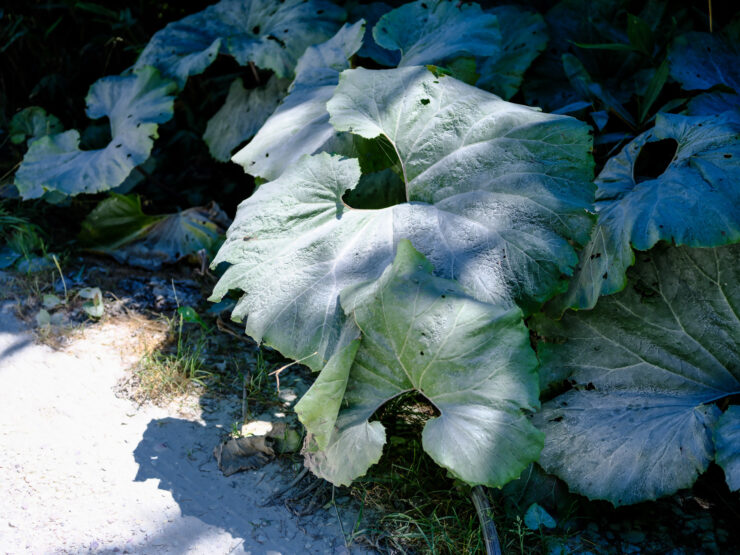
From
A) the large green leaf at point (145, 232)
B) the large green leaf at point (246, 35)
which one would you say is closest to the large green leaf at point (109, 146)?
the large green leaf at point (246, 35)

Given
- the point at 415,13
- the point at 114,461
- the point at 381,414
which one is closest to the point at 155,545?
the point at 114,461

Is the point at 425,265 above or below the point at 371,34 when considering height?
below

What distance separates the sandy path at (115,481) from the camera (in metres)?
1.68

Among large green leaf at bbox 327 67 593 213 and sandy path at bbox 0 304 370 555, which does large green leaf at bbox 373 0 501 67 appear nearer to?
large green leaf at bbox 327 67 593 213

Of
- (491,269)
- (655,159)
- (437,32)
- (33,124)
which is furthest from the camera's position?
(33,124)

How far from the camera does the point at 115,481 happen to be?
1855 millimetres

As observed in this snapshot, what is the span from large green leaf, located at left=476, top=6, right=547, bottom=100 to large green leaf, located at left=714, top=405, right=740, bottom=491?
4.89ft

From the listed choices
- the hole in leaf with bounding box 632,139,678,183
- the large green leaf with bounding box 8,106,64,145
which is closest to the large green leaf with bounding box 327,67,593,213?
the hole in leaf with bounding box 632,139,678,183

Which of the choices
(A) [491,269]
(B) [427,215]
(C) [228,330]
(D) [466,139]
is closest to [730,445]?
(A) [491,269]

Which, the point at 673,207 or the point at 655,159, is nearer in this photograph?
the point at 673,207

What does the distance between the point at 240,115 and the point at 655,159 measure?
6.09 feet

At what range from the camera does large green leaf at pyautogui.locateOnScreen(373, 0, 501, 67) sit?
2.39 m

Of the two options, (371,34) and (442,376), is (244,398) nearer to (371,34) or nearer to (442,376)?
(442,376)

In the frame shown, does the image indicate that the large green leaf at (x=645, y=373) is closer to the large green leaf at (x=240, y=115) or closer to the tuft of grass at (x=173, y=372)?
the tuft of grass at (x=173, y=372)
